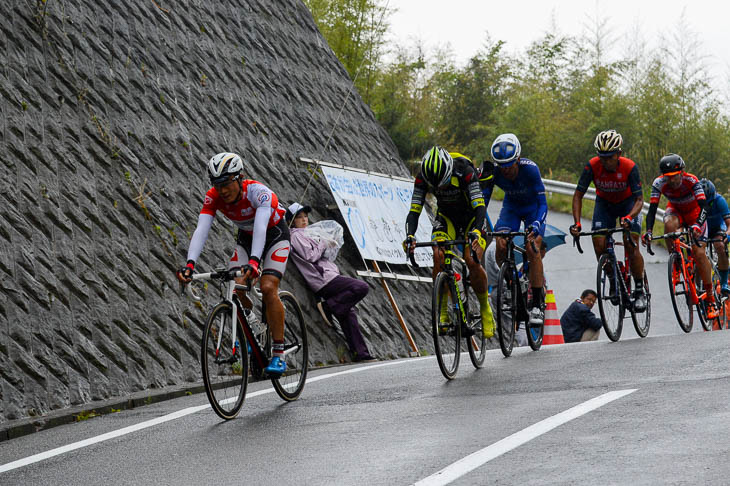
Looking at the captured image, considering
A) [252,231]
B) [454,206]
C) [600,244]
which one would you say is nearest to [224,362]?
[252,231]

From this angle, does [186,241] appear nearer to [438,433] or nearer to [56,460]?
[56,460]

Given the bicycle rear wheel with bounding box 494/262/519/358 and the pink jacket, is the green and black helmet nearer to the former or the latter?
the bicycle rear wheel with bounding box 494/262/519/358

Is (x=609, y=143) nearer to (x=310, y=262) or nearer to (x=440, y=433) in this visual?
(x=310, y=262)

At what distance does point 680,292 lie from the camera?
1299 cm

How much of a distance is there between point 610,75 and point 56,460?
134 ft

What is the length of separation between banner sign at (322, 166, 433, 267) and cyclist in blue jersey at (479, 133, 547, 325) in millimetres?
4814

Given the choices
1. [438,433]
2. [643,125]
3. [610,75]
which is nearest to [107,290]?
[438,433]

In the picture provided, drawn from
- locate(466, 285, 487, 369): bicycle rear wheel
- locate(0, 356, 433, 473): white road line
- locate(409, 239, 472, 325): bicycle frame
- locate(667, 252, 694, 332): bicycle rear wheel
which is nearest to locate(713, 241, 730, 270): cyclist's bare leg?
locate(667, 252, 694, 332): bicycle rear wheel

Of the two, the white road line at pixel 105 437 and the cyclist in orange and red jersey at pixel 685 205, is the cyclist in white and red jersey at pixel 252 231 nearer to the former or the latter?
the white road line at pixel 105 437

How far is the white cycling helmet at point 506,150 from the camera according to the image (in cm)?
1013

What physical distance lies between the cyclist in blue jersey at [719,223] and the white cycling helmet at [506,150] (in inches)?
192

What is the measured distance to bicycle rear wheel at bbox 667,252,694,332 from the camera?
509 inches

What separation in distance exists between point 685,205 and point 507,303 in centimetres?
467

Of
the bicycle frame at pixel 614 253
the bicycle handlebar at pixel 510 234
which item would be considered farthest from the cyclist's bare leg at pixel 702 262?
the bicycle handlebar at pixel 510 234
